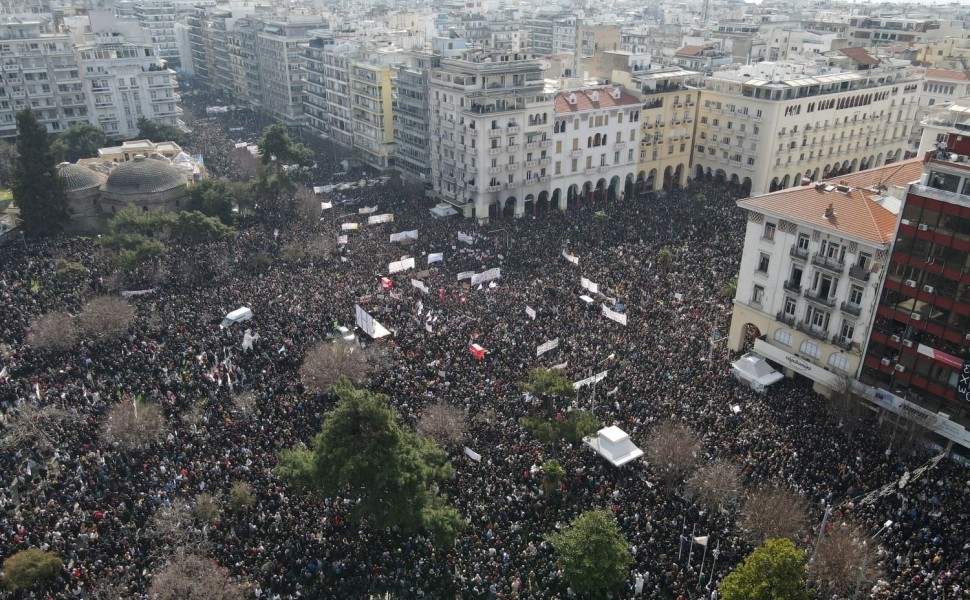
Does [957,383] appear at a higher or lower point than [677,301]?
higher

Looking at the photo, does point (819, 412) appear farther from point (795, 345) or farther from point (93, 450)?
point (93, 450)

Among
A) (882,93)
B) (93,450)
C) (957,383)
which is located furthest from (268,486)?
(882,93)

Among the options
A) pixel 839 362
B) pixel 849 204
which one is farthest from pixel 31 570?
pixel 849 204

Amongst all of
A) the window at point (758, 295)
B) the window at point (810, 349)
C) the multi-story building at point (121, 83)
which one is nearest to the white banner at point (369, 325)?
the window at point (758, 295)

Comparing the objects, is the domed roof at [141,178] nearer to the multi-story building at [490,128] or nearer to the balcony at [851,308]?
the multi-story building at [490,128]

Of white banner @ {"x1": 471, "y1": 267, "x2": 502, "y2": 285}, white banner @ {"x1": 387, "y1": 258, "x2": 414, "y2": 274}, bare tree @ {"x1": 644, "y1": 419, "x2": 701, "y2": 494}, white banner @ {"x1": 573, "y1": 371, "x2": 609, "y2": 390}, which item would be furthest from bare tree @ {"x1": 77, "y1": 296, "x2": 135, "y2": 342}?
bare tree @ {"x1": 644, "y1": 419, "x2": 701, "y2": 494}

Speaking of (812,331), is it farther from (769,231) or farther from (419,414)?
(419,414)
